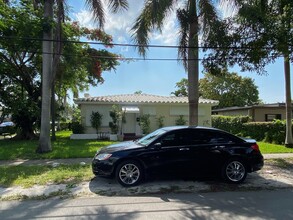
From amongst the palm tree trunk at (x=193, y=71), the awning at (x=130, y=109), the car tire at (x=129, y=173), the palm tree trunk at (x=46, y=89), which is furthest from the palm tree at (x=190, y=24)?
the awning at (x=130, y=109)

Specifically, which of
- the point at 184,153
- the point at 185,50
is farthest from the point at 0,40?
the point at 184,153

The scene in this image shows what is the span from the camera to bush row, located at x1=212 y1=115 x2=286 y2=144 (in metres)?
20.0

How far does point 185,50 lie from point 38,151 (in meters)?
8.11

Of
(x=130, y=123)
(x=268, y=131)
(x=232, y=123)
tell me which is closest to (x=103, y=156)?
(x=268, y=131)

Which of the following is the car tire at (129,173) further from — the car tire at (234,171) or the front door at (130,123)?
the front door at (130,123)

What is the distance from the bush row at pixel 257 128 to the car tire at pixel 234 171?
12094mm

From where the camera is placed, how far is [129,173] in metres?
8.22

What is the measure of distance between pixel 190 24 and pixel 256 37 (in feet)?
11.1

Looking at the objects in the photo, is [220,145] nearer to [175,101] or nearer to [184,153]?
[184,153]

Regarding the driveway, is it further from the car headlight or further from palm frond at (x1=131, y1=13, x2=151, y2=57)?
palm frond at (x1=131, y1=13, x2=151, y2=57)

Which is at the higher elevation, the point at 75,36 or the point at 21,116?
the point at 75,36

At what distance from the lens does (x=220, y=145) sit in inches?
349

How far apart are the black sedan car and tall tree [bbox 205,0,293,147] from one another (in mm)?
3830

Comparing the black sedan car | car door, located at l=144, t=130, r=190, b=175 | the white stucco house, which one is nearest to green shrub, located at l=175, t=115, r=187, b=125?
the white stucco house
